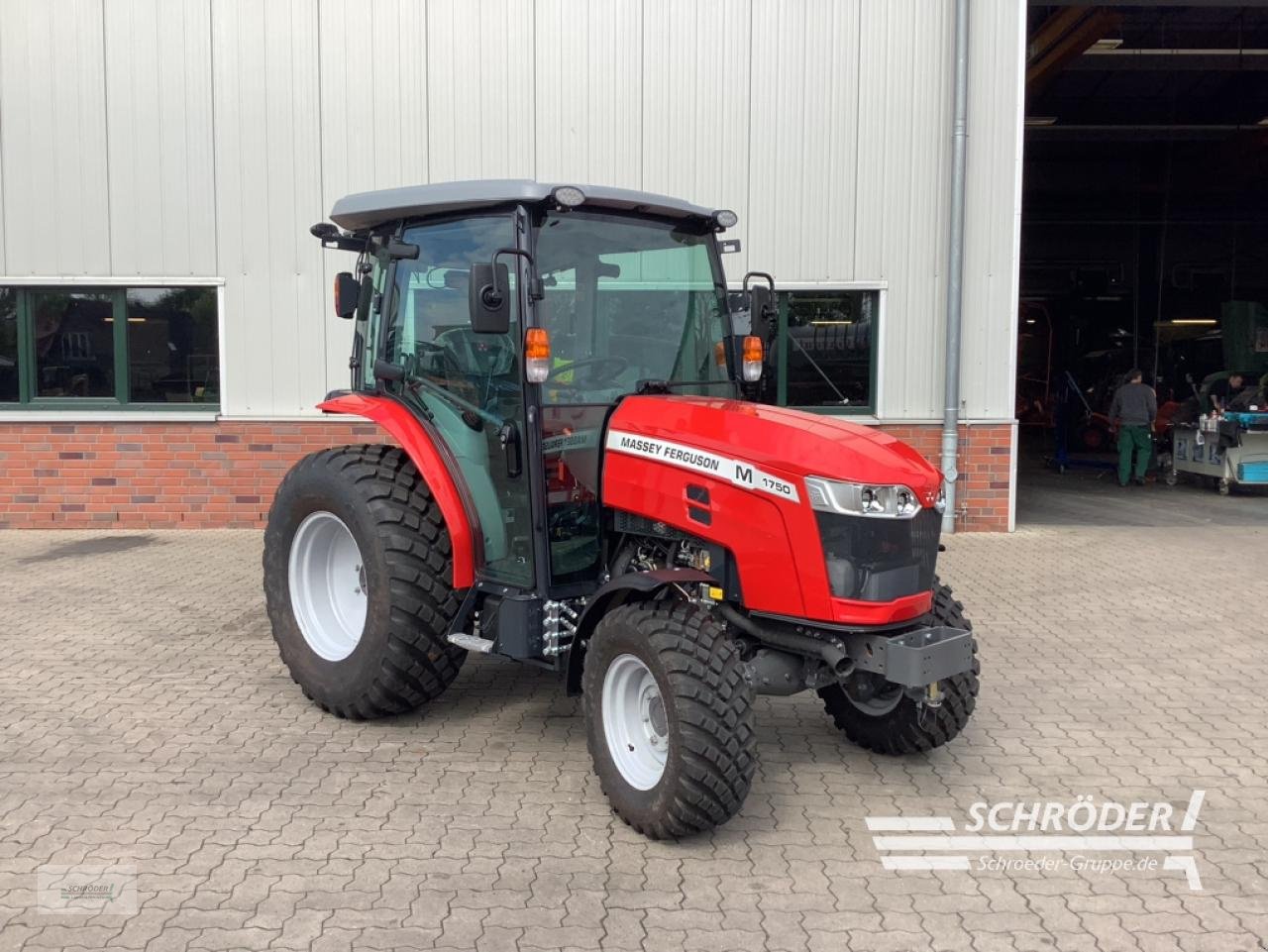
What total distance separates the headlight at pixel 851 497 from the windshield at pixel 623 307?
42.4 inches

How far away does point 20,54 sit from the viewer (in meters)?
10.1

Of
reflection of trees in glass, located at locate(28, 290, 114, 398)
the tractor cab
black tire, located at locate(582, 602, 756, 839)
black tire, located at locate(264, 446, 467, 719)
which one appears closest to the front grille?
black tire, located at locate(582, 602, 756, 839)

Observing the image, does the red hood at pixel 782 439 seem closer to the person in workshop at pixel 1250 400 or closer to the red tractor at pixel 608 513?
the red tractor at pixel 608 513

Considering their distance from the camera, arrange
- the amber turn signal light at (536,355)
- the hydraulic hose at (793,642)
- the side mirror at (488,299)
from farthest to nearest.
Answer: the amber turn signal light at (536,355)
the side mirror at (488,299)
the hydraulic hose at (793,642)

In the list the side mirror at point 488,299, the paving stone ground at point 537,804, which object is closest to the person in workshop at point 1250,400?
the paving stone ground at point 537,804

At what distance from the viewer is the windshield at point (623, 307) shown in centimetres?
458

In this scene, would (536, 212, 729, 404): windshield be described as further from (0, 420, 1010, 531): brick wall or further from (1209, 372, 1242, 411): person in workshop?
(1209, 372, 1242, 411): person in workshop

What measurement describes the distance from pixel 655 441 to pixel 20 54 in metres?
9.03

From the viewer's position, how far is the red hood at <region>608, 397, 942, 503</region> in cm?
389

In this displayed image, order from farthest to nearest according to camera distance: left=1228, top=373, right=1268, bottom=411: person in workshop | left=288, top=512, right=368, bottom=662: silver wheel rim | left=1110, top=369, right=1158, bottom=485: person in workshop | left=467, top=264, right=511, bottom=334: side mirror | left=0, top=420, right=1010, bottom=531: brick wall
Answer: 1. left=1110, top=369, right=1158, bottom=485: person in workshop
2. left=1228, top=373, right=1268, bottom=411: person in workshop
3. left=0, top=420, right=1010, bottom=531: brick wall
4. left=288, top=512, right=368, bottom=662: silver wheel rim
5. left=467, top=264, right=511, bottom=334: side mirror

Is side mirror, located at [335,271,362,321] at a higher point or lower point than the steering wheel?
higher

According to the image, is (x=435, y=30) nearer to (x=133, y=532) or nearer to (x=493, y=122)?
(x=493, y=122)

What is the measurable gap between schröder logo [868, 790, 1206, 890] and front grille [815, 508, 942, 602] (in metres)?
0.90

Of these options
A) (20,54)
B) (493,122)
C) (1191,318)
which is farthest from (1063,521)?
(1191,318)
